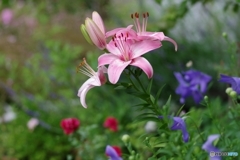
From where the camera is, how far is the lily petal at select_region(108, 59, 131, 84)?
2.42 feet

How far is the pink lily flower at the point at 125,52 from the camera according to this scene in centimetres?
76

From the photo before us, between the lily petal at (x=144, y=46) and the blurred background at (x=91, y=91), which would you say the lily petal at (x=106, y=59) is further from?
the blurred background at (x=91, y=91)

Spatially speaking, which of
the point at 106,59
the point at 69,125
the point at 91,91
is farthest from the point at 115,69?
the point at 91,91

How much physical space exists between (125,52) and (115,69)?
40 mm

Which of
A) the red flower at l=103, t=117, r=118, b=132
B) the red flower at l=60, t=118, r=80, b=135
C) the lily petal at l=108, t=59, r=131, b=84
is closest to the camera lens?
the lily petal at l=108, t=59, r=131, b=84

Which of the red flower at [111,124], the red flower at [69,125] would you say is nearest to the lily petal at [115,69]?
the red flower at [69,125]

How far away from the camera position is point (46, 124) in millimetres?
2131

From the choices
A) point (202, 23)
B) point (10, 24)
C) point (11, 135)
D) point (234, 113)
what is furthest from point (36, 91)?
point (234, 113)

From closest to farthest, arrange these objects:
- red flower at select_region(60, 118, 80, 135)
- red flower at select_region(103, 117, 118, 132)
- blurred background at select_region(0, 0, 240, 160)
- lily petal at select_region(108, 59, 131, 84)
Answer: lily petal at select_region(108, 59, 131, 84)
red flower at select_region(60, 118, 80, 135)
red flower at select_region(103, 117, 118, 132)
blurred background at select_region(0, 0, 240, 160)

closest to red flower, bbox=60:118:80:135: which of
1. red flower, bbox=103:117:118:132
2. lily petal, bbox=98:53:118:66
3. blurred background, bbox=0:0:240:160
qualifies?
blurred background, bbox=0:0:240:160

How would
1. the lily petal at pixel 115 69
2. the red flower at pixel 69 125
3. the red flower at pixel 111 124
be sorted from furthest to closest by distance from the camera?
the red flower at pixel 111 124, the red flower at pixel 69 125, the lily petal at pixel 115 69

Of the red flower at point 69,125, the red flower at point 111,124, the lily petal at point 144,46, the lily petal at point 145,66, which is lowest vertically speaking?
A: the red flower at point 111,124

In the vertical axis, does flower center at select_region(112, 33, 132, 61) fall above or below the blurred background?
above

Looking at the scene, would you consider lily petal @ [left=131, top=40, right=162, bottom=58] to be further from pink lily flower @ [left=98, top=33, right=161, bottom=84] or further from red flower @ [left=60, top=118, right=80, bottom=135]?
red flower @ [left=60, top=118, right=80, bottom=135]
